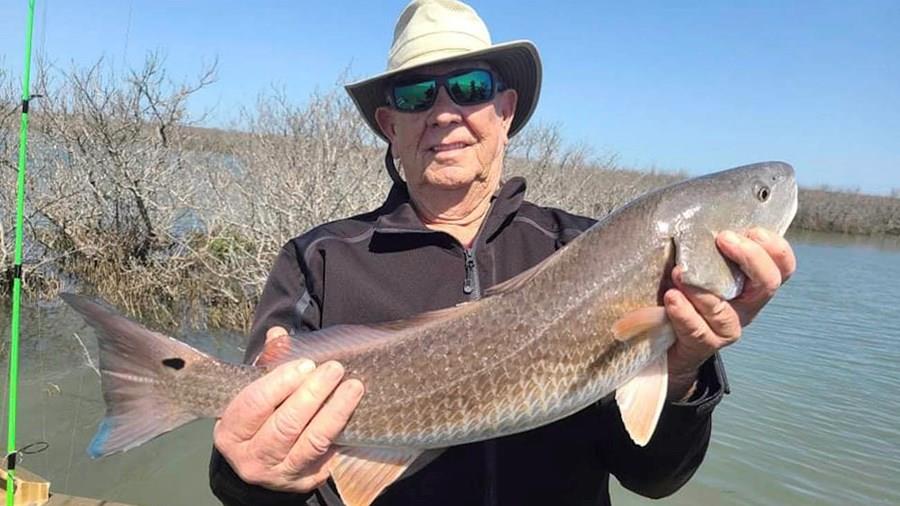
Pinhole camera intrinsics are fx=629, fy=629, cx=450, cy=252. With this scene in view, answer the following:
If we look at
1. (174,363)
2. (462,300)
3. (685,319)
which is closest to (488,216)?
(462,300)

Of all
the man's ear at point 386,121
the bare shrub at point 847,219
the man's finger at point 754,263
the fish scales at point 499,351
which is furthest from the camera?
the bare shrub at point 847,219

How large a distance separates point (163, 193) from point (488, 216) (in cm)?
1519

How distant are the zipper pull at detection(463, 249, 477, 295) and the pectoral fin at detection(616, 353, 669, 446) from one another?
785mm

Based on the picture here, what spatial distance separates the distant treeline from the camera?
13.6 metres

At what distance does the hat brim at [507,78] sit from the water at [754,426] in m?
5.53

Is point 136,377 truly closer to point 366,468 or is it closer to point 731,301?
point 366,468

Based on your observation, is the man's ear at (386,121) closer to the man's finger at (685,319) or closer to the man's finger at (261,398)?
the man's finger at (261,398)

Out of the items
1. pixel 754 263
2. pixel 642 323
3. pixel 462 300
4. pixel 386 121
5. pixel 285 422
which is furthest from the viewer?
pixel 386 121

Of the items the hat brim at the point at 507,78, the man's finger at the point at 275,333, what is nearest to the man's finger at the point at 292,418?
the man's finger at the point at 275,333

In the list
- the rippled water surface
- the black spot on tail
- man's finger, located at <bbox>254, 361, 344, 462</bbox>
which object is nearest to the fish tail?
the black spot on tail

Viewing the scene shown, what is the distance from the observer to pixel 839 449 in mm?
10344

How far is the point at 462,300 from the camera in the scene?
2898 millimetres

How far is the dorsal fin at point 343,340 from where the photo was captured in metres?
2.42

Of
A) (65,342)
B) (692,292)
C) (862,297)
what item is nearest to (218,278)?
(65,342)
